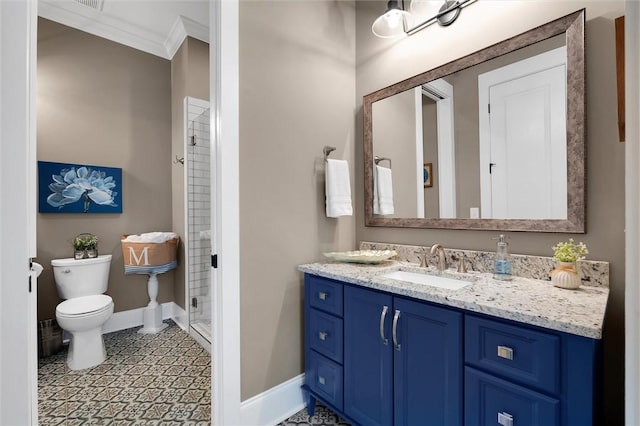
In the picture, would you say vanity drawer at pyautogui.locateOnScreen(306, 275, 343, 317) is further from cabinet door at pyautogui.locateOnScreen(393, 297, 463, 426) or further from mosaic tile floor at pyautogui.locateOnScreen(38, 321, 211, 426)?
mosaic tile floor at pyautogui.locateOnScreen(38, 321, 211, 426)

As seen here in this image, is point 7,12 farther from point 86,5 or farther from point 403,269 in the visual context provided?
point 86,5

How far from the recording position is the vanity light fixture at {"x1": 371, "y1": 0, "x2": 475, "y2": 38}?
1623 mm

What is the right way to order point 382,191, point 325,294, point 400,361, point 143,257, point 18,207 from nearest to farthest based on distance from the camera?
point 18,207
point 400,361
point 325,294
point 382,191
point 143,257

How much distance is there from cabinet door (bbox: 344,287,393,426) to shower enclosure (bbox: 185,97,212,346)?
1864 mm

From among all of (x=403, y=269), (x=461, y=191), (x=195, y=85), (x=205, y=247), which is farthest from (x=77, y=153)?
(x=461, y=191)

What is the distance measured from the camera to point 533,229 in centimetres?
136

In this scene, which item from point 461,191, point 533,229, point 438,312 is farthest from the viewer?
point 461,191

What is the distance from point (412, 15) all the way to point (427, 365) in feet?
6.32

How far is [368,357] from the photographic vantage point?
1.38 meters

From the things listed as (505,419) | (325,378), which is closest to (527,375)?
(505,419)

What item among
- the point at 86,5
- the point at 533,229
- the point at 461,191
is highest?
the point at 86,5

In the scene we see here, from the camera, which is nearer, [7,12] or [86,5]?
[7,12]

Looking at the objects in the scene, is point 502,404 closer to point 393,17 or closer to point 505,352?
point 505,352

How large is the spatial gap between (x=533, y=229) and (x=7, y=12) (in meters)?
2.22
